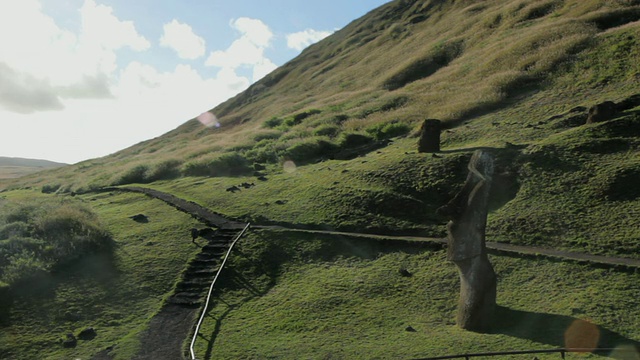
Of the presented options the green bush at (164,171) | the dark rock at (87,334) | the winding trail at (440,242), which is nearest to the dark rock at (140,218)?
the winding trail at (440,242)

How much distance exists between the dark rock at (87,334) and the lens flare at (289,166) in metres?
24.6

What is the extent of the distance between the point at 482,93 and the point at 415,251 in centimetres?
2896

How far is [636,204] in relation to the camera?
23.0 m

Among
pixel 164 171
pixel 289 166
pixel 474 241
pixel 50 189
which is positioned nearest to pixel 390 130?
pixel 289 166

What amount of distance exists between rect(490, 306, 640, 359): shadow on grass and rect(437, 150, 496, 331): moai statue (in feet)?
2.66

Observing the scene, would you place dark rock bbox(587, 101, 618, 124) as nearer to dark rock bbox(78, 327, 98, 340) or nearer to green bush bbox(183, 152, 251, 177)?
green bush bbox(183, 152, 251, 177)

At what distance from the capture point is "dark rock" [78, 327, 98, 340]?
62.9 feet

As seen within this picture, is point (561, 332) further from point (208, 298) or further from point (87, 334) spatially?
point (87, 334)

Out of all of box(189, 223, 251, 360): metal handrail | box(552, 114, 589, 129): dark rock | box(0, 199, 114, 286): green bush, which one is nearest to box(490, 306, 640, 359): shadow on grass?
box(189, 223, 251, 360): metal handrail

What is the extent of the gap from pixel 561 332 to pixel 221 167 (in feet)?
121

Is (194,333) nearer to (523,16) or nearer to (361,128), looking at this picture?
(361,128)

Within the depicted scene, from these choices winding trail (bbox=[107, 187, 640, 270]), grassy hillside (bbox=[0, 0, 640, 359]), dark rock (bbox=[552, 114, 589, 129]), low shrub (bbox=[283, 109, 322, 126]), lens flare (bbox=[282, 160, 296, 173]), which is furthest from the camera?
low shrub (bbox=[283, 109, 322, 126])

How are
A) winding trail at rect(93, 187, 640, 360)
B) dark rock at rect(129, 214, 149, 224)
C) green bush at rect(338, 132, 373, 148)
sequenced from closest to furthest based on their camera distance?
winding trail at rect(93, 187, 640, 360) < dark rock at rect(129, 214, 149, 224) < green bush at rect(338, 132, 373, 148)

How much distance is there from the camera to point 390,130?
4809 centimetres
